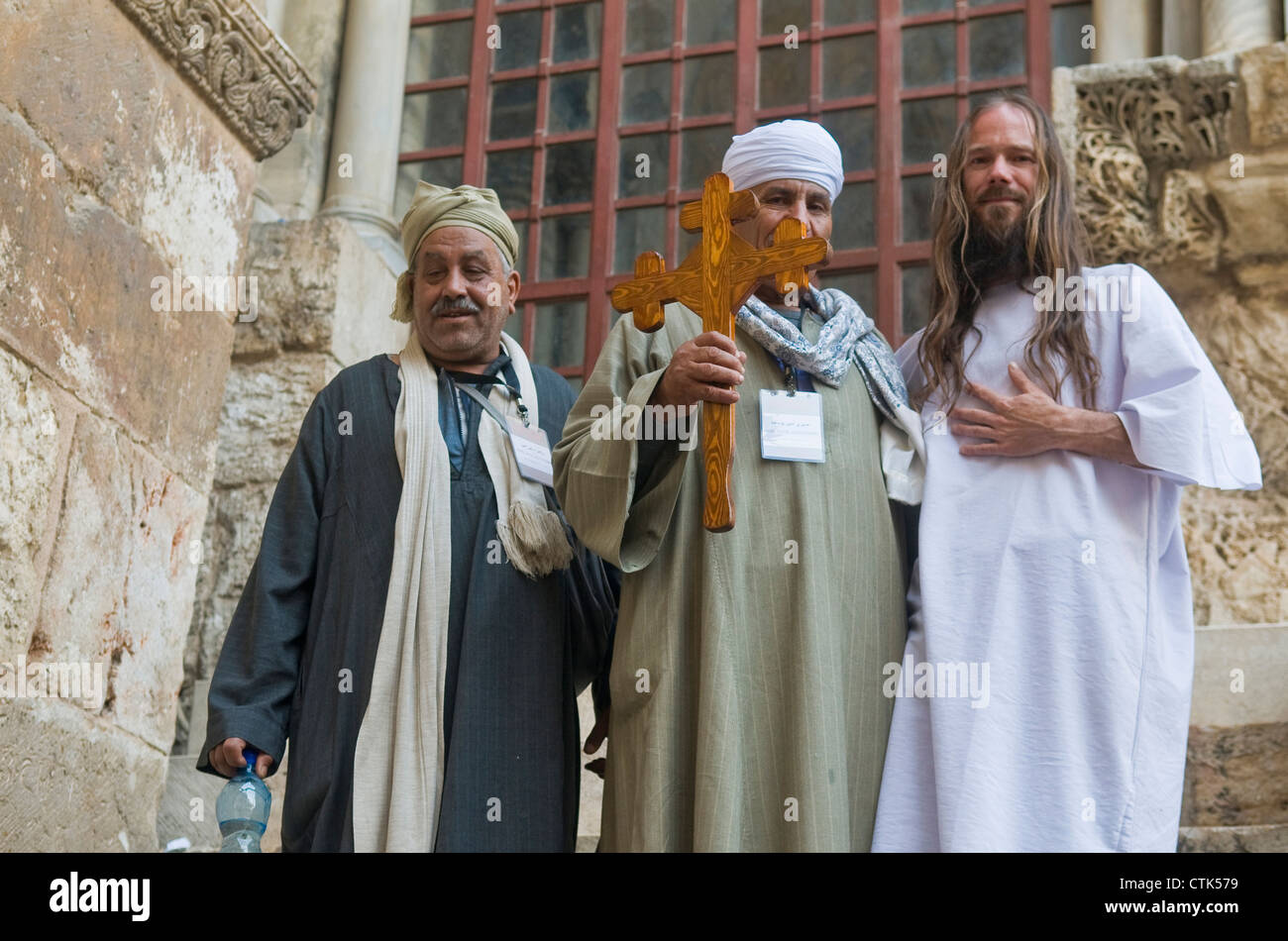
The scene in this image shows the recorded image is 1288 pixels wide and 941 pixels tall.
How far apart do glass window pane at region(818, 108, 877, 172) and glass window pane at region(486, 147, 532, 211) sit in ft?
3.55

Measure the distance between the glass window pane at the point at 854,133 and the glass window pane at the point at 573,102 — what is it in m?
0.87

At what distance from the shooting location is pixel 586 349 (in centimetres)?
620

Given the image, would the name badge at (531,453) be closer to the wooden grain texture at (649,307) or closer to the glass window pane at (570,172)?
the wooden grain texture at (649,307)

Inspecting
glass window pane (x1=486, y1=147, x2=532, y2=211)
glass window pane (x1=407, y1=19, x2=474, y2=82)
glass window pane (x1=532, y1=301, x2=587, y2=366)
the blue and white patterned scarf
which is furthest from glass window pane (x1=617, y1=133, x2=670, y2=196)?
the blue and white patterned scarf

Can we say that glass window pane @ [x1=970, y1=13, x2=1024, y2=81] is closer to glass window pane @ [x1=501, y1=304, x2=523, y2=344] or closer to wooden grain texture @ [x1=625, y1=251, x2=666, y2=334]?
glass window pane @ [x1=501, y1=304, x2=523, y2=344]

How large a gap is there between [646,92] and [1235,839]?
3.51 metres

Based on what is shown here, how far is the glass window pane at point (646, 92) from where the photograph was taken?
648cm

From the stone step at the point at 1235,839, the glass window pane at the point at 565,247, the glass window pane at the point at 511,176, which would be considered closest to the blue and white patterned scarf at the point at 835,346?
the stone step at the point at 1235,839

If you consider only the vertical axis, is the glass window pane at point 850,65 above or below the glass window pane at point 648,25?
below

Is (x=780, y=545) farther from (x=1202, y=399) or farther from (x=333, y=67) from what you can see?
(x=333, y=67)

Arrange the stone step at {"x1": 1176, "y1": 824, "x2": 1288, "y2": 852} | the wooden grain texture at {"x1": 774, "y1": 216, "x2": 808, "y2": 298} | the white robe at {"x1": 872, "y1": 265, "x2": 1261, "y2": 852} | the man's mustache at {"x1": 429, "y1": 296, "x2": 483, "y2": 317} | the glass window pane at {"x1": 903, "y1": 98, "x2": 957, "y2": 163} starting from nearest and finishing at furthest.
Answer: the white robe at {"x1": 872, "y1": 265, "x2": 1261, "y2": 852} < the wooden grain texture at {"x1": 774, "y1": 216, "x2": 808, "y2": 298} < the man's mustache at {"x1": 429, "y1": 296, "x2": 483, "y2": 317} < the stone step at {"x1": 1176, "y1": 824, "x2": 1288, "y2": 852} < the glass window pane at {"x1": 903, "y1": 98, "x2": 957, "y2": 163}

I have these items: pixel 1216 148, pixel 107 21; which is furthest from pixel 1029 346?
pixel 107 21

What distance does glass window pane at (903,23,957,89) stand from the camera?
619cm

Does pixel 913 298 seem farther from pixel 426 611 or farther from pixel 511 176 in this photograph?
pixel 426 611
